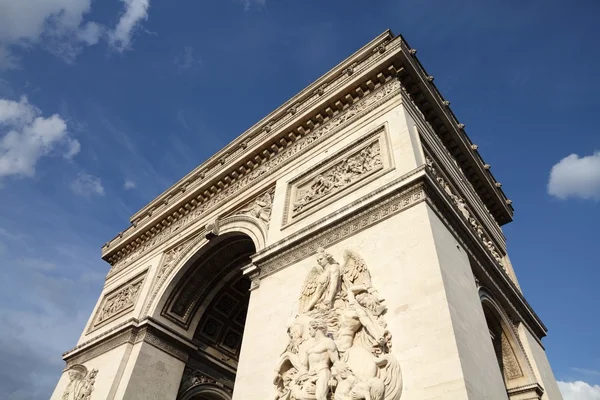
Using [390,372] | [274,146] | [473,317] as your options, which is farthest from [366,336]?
[274,146]

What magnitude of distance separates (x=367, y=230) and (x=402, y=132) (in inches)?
85.7

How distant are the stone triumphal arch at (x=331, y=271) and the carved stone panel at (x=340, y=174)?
0.12 feet

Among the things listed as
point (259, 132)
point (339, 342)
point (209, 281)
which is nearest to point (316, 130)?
point (259, 132)

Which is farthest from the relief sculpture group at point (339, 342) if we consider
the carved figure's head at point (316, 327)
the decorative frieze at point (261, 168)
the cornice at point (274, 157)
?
the cornice at point (274, 157)

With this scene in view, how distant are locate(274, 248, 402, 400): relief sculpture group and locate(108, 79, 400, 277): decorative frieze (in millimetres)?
3782

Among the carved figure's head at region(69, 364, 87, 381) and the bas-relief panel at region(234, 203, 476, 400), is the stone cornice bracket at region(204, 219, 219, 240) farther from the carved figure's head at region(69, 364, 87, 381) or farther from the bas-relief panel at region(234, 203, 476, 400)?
the carved figure's head at region(69, 364, 87, 381)

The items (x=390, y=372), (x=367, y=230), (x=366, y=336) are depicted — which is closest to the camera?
(x=390, y=372)

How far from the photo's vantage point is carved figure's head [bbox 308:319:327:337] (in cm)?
638

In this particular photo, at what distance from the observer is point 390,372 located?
17.6 feet

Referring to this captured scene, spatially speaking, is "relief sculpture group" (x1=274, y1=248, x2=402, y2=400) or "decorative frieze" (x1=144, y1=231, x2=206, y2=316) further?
"decorative frieze" (x1=144, y1=231, x2=206, y2=316)

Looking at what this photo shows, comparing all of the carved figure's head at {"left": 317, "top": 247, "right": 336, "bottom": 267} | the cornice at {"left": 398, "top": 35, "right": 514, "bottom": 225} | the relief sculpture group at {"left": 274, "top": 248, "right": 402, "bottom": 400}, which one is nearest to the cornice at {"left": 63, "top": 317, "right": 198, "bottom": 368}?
the relief sculpture group at {"left": 274, "top": 248, "right": 402, "bottom": 400}

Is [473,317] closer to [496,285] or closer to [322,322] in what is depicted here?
[322,322]

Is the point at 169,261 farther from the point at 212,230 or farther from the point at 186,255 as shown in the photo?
the point at 212,230

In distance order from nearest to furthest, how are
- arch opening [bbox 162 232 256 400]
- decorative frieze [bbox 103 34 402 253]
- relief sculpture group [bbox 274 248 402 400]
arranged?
relief sculpture group [bbox 274 248 402 400]
decorative frieze [bbox 103 34 402 253]
arch opening [bbox 162 232 256 400]
